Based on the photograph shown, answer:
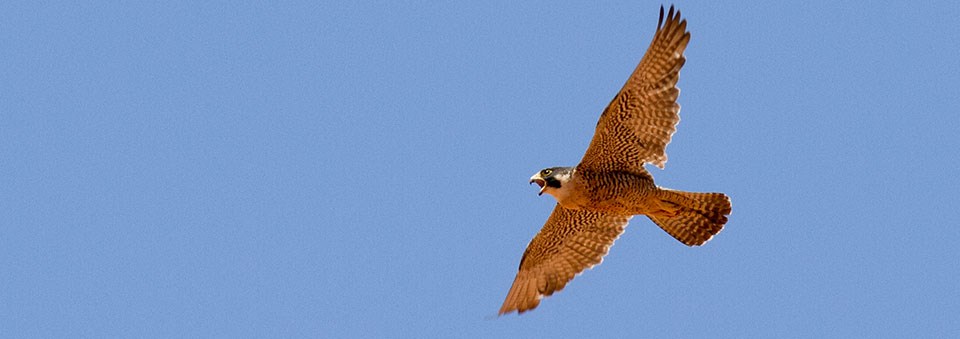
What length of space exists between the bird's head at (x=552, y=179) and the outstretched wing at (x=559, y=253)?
5.17 ft

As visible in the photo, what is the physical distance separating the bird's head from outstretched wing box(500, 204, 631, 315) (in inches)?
62.0

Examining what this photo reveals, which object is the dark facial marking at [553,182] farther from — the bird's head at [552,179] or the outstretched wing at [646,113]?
the outstretched wing at [646,113]

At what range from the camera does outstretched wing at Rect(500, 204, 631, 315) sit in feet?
51.7

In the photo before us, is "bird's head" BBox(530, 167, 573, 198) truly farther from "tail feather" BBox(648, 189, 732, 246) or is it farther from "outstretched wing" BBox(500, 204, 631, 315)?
"outstretched wing" BBox(500, 204, 631, 315)

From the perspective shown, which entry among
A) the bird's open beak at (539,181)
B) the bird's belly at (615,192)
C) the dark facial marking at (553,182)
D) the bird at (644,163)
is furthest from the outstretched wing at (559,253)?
the dark facial marking at (553,182)

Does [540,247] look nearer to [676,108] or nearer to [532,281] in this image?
[532,281]

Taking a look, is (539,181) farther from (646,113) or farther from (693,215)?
(693,215)


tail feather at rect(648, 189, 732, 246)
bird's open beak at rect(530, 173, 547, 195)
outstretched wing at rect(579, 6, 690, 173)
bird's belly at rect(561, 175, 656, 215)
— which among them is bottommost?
tail feather at rect(648, 189, 732, 246)

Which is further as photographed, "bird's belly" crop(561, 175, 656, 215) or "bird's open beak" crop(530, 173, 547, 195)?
"bird's belly" crop(561, 175, 656, 215)

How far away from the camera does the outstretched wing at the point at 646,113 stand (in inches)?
543

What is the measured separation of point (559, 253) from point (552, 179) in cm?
224

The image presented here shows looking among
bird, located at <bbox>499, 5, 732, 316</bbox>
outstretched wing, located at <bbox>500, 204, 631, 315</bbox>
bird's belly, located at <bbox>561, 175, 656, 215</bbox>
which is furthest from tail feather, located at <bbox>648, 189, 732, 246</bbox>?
outstretched wing, located at <bbox>500, 204, 631, 315</bbox>

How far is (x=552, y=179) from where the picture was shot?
551 inches

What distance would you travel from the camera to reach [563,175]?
14102 mm
